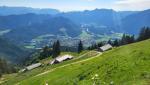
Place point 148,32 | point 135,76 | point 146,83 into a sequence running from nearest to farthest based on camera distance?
point 146,83
point 135,76
point 148,32

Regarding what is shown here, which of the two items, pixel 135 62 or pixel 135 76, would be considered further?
pixel 135 62

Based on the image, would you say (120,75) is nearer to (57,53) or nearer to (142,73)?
(142,73)

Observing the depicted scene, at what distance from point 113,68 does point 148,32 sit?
110 meters

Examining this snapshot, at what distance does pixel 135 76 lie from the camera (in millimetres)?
38031

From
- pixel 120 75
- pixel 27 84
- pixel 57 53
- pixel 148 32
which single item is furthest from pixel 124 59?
pixel 57 53

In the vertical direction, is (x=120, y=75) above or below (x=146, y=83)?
below

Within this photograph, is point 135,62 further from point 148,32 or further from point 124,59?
point 148,32

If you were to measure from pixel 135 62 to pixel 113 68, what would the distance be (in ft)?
12.0

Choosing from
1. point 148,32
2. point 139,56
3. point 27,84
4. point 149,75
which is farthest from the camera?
point 148,32

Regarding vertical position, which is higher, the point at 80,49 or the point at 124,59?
the point at 124,59

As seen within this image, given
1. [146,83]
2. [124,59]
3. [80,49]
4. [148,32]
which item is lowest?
[80,49]

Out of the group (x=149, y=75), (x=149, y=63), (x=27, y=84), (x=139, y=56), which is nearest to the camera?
(x=149, y=75)

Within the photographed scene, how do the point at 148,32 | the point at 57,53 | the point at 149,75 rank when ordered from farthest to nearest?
the point at 57,53 < the point at 148,32 < the point at 149,75

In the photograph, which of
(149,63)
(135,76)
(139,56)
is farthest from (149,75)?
(139,56)
